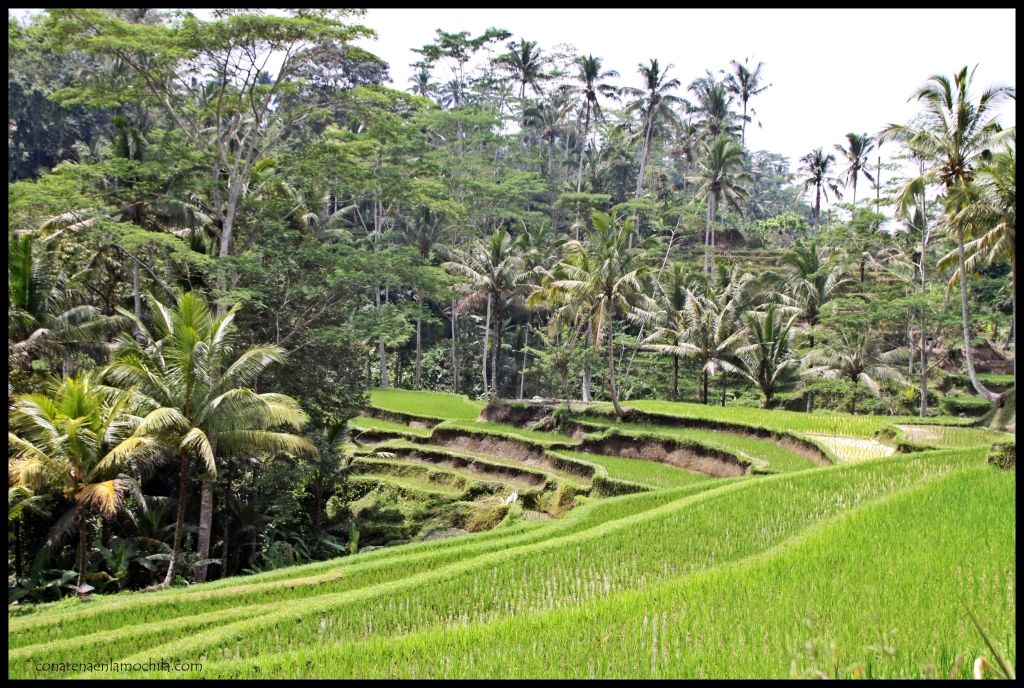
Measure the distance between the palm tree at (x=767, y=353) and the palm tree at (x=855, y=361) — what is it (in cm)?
133

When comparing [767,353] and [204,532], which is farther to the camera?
[767,353]

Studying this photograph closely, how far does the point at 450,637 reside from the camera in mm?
5801

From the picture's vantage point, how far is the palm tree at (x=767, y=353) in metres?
23.4

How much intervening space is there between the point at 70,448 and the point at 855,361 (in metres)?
22.4

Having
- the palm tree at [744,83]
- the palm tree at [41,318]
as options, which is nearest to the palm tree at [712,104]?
the palm tree at [744,83]

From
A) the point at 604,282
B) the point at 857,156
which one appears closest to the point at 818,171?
the point at 857,156

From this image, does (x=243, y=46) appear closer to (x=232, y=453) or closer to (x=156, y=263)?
(x=156, y=263)

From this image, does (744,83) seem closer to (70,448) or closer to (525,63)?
(525,63)

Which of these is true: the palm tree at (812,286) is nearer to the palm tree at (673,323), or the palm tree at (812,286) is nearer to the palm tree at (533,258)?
the palm tree at (673,323)

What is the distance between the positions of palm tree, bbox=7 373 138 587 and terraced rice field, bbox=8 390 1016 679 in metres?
1.72

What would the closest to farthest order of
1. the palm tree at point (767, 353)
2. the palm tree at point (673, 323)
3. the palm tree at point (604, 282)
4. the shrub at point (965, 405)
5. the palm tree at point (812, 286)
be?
1. the palm tree at point (604, 282)
2. the palm tree at point (767, 353)
3. the palm tree at point (673, 323)
4. the shrub at point (965, 405)
5. the palm tree at point (812, 286)

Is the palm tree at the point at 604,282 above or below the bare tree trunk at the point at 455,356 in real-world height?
above

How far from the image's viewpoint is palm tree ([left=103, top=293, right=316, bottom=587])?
11.9m

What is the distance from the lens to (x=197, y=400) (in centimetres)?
1222
